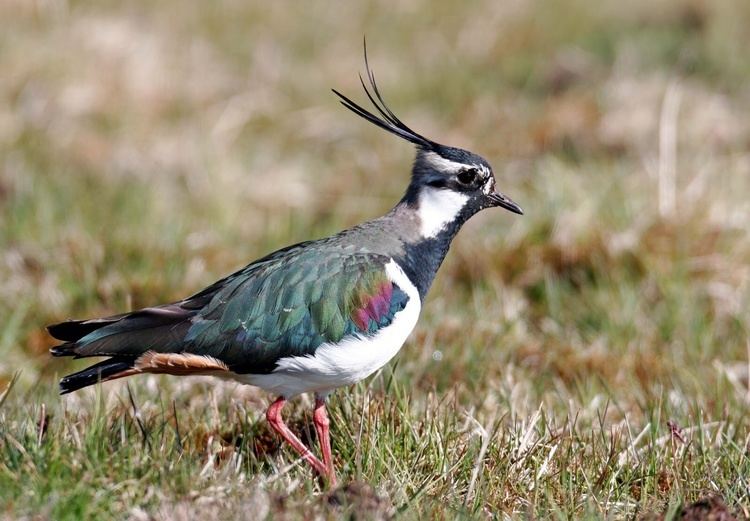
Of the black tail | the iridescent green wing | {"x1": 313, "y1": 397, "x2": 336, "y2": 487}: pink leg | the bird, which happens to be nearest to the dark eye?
the bird

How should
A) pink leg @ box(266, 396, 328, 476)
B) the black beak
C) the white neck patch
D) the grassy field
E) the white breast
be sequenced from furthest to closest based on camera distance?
the black beak, the white neck patch, the white breast, pink leg @ box(266, 396, 328, 476), the grassy field

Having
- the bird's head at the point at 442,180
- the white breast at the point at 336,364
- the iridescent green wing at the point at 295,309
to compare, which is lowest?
the white breast at the point at 336,364

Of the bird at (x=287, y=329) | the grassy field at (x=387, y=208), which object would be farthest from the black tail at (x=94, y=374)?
the grassy field at (x=387, y=208)

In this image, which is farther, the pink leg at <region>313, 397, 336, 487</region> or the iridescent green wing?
the iridescent green wing

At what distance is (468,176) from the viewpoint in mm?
4879

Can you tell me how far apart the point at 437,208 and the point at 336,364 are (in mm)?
994

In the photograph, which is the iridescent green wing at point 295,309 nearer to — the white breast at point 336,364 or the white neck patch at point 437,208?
the white breast at point 336,364

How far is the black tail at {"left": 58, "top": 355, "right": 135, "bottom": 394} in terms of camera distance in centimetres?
410

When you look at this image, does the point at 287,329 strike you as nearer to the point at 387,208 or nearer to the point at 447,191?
the point at 447,191

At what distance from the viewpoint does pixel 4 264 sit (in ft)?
21.5

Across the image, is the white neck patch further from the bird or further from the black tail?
the black tail

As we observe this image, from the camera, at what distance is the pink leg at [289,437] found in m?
4.07

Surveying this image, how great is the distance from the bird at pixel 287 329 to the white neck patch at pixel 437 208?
0.75 feet

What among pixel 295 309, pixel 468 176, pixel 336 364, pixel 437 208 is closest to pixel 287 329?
pixel 295 309
